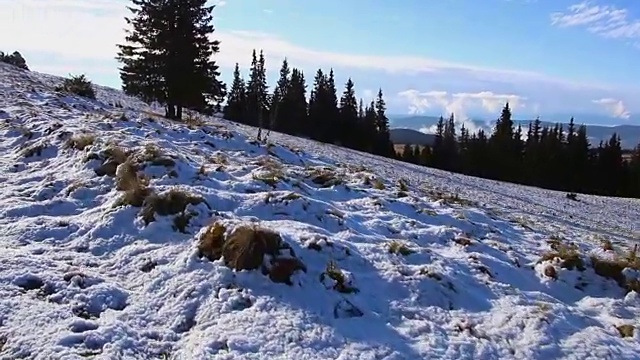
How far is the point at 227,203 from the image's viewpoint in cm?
745

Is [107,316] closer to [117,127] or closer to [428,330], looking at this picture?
[428,330]

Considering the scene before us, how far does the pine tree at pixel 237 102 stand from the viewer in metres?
61.3

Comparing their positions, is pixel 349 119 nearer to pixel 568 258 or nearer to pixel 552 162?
pixel 552 162

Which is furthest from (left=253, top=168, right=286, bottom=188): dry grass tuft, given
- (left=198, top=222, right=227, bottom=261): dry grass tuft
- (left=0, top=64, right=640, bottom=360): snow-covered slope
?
(left=198, top=222, right=227, bottom=261): dry grass tuft

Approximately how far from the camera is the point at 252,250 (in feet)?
18.6

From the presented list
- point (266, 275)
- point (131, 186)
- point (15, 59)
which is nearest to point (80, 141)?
point (131, 186)

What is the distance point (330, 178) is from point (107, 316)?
Answer: 18.6 ft

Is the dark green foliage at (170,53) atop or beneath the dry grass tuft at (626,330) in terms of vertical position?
atop

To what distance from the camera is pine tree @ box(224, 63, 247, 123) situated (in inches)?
2413

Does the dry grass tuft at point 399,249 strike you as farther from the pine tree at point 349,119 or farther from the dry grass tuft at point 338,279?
the pine tree at point 349,119

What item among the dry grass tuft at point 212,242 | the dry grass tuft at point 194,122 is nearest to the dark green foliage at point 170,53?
the dry grass tuft at point 194,122

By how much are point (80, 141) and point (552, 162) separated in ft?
191

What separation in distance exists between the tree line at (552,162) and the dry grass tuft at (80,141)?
5520 cm

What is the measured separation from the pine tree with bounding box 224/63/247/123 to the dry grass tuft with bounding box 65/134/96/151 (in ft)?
164
